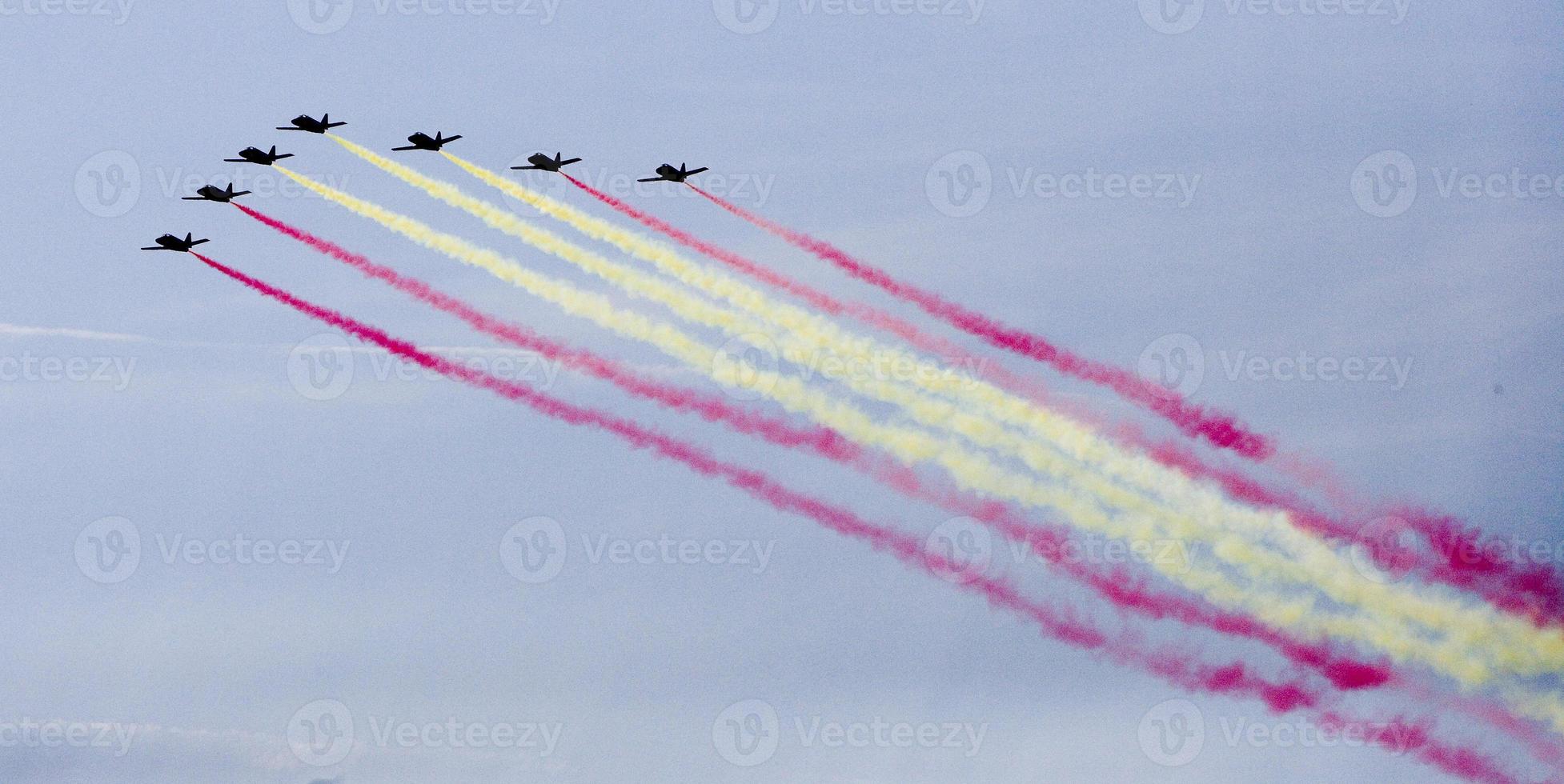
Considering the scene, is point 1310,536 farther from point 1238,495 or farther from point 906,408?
point 906,408

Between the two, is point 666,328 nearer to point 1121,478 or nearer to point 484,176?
point 484,176

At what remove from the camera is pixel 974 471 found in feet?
353

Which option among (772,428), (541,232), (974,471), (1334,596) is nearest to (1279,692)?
(1334,596)

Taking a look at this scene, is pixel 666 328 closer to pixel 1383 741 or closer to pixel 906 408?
pixel 906 408

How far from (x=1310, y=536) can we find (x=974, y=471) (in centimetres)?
1246

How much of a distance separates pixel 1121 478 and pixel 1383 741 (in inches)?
525

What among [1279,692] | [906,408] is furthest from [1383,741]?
[906,408]

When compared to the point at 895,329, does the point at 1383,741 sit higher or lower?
lower

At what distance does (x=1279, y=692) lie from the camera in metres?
106

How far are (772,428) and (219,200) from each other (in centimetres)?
2154

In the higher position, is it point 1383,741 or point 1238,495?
point 1238,495

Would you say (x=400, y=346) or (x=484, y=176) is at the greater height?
(x=484, y=176)

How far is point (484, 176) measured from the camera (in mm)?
107500

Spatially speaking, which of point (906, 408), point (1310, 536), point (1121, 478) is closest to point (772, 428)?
point (906, 408)
